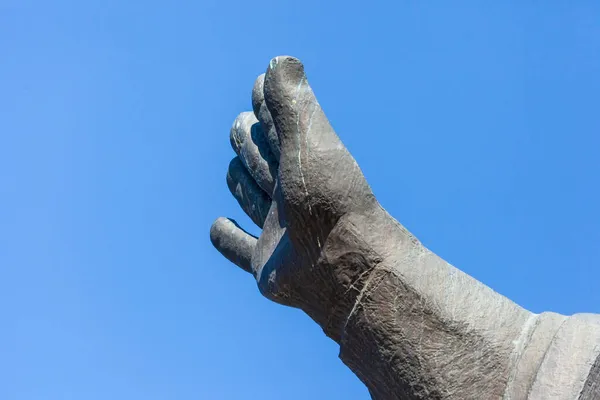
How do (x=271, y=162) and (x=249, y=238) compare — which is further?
(x=249, y=238)

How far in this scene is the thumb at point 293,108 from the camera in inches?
98.0

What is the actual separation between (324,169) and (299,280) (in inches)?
15.6

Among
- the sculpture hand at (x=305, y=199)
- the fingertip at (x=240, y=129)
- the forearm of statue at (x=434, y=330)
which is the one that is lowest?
the forearm of statue at (x=434, y=330)

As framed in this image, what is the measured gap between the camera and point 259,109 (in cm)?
278

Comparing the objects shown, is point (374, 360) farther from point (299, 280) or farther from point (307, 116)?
point (307, 116)

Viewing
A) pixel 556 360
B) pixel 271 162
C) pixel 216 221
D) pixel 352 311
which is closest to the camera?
pixel 556 360

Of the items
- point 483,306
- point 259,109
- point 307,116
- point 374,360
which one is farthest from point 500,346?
point 259,109

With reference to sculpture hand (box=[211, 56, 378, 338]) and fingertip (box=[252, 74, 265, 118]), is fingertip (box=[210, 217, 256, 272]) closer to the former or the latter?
sculpture hand (box=[211, 56, 378, 338])

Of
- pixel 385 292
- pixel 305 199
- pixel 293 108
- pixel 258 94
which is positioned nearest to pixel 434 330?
pixel 385 292

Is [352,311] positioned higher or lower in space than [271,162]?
lower

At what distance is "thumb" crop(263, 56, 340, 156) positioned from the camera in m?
2.49

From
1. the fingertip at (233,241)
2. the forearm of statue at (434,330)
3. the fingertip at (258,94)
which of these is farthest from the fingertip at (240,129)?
the forearm of statue at (434,330)

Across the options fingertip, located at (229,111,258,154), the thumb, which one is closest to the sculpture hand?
the thumb

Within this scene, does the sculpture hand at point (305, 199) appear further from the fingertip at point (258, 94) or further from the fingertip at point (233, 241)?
the fingertip at point (233, 241)
